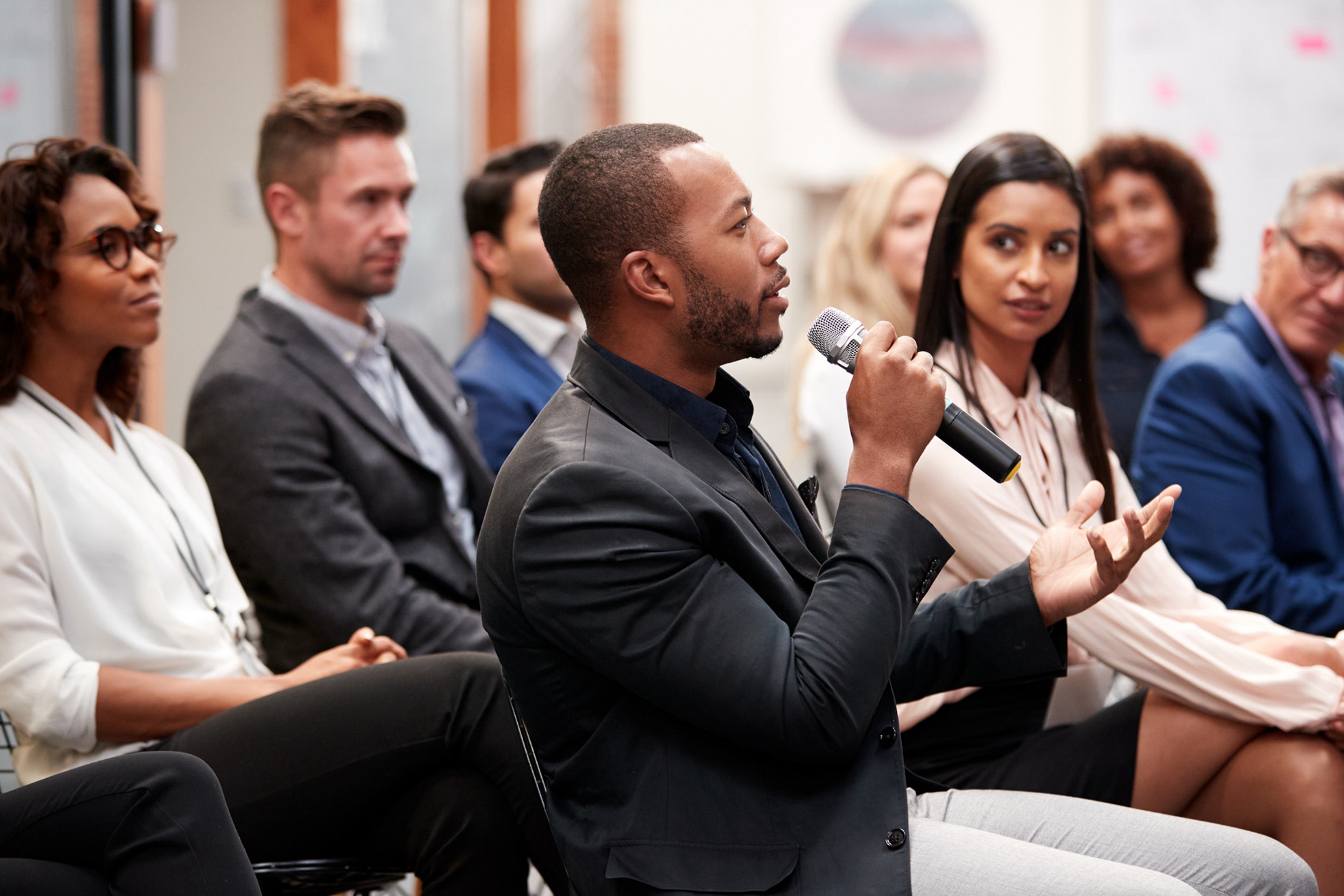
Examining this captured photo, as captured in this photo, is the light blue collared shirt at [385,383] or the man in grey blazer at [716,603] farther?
the light blue collared shirt at [385,383]

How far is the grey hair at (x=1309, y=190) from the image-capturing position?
7.52ft

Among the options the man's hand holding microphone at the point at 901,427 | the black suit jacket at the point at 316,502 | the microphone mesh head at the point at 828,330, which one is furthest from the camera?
the black suit jacket at the point at 316,502

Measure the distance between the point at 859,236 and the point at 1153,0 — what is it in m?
2.88

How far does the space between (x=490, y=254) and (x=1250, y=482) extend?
1727mm

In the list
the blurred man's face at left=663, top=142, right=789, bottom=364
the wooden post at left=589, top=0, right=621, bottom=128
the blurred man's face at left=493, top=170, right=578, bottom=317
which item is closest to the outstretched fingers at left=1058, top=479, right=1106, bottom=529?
the blurred man's face at left=663, top=142, right=789, bottom=364

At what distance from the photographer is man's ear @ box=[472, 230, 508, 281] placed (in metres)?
3.03

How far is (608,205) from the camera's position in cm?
127

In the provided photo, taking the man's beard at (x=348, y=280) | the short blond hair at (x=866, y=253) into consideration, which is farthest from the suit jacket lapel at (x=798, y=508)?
the short blond hair at (x=866, y=253)

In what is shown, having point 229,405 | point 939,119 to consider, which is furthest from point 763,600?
point 939,119

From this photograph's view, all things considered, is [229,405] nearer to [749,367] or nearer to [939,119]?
[749,367]

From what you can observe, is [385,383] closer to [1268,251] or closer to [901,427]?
[901,427]

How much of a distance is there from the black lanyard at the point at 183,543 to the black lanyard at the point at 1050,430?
1.05 m

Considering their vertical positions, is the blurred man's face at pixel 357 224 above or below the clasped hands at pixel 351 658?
above

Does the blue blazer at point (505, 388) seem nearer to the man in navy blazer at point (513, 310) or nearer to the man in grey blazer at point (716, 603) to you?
the man in navy blazer at point (513, 310)
